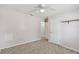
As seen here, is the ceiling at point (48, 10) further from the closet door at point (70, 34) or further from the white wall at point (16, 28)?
the closet door at point (70, 34)

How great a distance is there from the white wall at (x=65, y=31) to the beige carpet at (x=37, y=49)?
0.41 feet

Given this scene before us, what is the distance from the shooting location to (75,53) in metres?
1.47

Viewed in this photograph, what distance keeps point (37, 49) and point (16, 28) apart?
0.58 m

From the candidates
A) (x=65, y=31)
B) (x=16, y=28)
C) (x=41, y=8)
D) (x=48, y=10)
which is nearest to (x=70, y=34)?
(x=65, y=31)

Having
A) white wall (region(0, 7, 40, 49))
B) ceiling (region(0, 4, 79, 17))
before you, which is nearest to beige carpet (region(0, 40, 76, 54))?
white wall (region(0, 7, 40, 49))

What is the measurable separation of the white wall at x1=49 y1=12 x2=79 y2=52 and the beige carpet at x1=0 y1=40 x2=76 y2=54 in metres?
0.13

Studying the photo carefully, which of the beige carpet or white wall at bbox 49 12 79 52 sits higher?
white wall at bbox 49 12 79 52

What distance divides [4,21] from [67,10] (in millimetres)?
1192

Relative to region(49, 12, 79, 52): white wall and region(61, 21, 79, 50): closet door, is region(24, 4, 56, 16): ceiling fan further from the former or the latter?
region(61, 21, 79, 50): closet door

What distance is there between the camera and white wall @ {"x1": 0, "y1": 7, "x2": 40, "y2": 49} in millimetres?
1575

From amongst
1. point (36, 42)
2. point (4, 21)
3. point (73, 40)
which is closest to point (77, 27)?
point (73, 40)

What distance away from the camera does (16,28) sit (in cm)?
168

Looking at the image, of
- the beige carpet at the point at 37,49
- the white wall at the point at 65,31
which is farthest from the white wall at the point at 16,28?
the white wall at the point at 65,31
